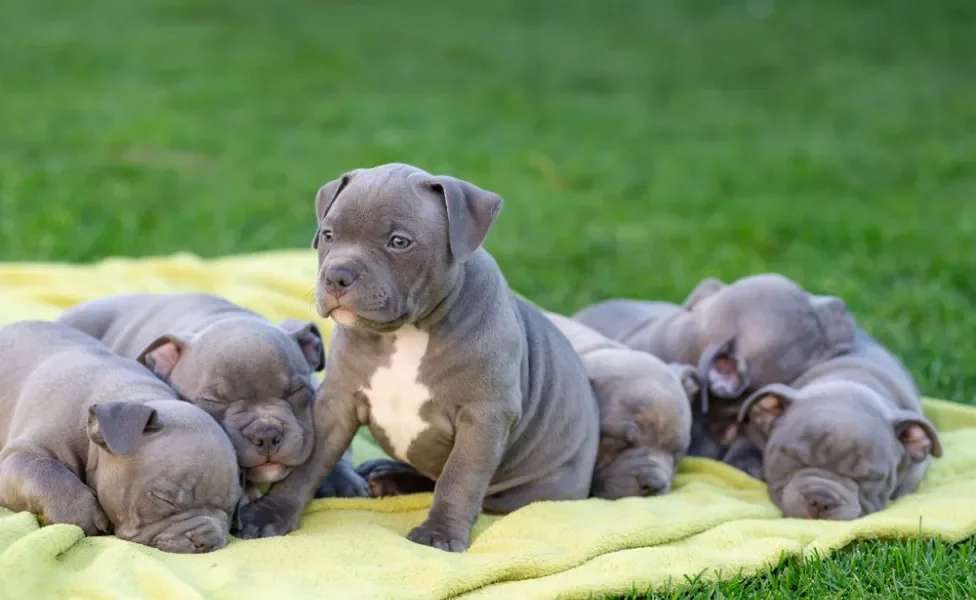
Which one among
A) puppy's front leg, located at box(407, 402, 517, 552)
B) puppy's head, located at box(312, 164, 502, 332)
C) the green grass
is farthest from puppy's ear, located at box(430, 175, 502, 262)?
the green grass

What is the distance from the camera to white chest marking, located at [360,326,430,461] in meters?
5.31

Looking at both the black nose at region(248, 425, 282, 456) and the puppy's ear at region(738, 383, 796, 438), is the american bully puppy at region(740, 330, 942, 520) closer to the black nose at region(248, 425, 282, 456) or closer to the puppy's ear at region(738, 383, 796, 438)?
the puppy's ear at region(738, 383, 796, 438)

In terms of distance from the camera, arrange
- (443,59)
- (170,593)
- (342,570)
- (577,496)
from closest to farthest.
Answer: (170,593)
(342,570)
(577,496)
(443,59)

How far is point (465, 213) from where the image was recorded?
16.7 ft

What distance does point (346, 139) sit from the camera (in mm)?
14359

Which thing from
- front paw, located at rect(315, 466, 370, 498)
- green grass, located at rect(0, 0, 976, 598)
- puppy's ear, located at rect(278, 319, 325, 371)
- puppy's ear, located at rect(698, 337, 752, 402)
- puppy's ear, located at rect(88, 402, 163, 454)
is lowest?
green grass, located at rect(0, 0, 976, 598)

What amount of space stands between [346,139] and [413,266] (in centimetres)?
958

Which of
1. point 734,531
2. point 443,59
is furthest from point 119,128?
point 734,531

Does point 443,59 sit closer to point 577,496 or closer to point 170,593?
point 577,496

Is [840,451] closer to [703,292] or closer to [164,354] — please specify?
[703,292]

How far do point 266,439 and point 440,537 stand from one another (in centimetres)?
80

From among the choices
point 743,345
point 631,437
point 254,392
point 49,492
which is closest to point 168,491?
point 49,492

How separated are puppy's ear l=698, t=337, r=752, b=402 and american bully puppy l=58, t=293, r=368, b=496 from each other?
1921mm

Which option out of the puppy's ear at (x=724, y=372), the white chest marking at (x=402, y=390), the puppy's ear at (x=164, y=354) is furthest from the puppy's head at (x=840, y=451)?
the puppy's ear at (x=164, y=354)
